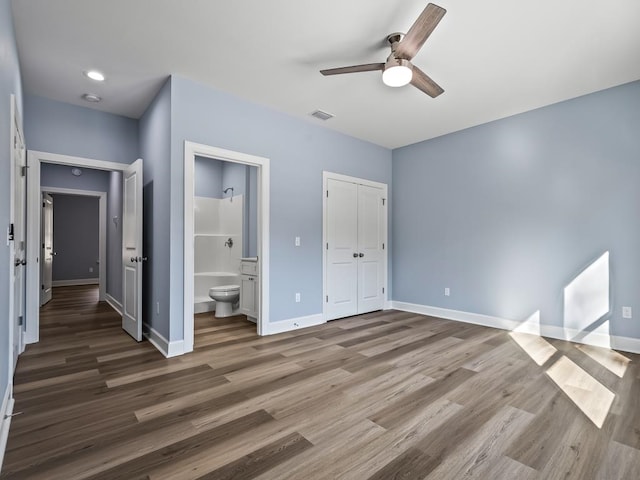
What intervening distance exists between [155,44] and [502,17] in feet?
8.86

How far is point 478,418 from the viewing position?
1.96m

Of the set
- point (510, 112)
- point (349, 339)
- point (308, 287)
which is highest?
point (510, 112)

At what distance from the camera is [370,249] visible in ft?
16.6

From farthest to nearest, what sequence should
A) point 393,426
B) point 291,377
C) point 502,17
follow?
1. point 291,377
2. point 502,17
3. point 393,426

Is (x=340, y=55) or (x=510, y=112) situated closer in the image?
(x=340, y=55)

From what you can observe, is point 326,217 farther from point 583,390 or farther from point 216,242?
point 583,390

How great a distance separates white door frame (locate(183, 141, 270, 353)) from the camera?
125 inches

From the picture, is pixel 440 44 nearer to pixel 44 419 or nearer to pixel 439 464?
pixel 439 464

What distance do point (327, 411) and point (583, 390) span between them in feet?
6.27

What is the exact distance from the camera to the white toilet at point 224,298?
4.64 meters

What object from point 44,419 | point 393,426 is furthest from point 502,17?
point 44,419

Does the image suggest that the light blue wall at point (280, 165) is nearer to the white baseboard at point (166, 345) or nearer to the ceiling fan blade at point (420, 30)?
the white baseboard at point (166, 345)

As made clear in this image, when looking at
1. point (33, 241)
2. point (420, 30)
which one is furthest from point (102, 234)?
point (420, 30)

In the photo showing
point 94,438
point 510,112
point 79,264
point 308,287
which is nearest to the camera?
point 94,438
